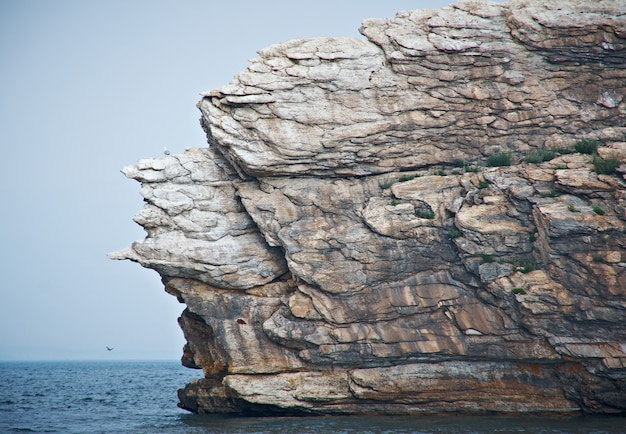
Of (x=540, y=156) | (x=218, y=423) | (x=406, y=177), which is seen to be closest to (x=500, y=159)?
(x=540, y=156)

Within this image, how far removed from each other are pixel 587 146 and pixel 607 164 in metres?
2.50

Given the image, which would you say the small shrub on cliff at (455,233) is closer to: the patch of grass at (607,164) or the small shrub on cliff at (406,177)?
the small shrub on cliff at (406,177)

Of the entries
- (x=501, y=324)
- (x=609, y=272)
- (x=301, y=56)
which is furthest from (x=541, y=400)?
(x=301, y=56)

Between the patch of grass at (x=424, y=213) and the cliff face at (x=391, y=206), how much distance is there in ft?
0.36

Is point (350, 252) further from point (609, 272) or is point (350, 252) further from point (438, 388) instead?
point (609, 272)

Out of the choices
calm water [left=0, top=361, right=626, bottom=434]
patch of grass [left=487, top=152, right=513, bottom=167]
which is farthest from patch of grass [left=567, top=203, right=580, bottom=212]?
calm water [left=0, top=361, right=626, bottom=434]

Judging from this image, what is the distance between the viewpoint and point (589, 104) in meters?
32.5

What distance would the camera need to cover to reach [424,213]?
31.8m

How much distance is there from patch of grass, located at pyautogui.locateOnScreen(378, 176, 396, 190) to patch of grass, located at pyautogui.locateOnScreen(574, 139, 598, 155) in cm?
891

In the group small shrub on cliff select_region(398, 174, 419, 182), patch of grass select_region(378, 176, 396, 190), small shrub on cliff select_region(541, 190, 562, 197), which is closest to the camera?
small shrub on cliff select_region(541, 190, 562, 197)

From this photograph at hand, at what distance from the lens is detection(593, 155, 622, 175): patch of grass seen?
2848 centimetres

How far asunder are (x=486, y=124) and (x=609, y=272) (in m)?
9.47

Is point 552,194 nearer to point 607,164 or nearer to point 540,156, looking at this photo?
point 607,164

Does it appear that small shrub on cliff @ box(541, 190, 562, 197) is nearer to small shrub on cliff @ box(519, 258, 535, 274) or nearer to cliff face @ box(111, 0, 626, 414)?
cliff face @ box(111, 0, 626, 414)
